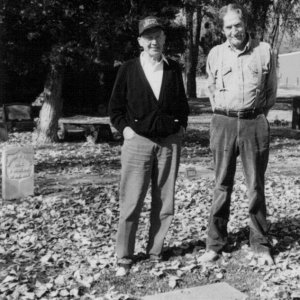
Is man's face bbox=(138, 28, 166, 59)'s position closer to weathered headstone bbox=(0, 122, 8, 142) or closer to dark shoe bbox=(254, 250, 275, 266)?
dark shoe bbox=(254, 250, 275, 266)

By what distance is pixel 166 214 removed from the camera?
4801 millimetres

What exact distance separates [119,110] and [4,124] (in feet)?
37.6

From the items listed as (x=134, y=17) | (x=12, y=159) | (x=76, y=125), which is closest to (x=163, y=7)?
(x=134, y=17)

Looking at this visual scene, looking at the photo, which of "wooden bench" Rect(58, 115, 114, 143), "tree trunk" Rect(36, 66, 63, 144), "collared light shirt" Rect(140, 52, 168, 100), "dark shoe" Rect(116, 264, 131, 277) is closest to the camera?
"collared light shirt" Rect(140, 52, 168, 100)

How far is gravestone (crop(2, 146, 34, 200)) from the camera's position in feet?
25.1

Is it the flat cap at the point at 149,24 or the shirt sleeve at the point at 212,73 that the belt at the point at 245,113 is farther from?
the flat cap at the point at 149,24

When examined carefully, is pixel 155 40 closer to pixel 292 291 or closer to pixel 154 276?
pixel 154 276

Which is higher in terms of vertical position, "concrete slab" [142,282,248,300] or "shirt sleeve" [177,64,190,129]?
"shirt sleeve" [177,64,190,129]

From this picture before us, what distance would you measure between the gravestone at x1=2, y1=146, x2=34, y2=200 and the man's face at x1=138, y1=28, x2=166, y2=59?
3661 millimetres

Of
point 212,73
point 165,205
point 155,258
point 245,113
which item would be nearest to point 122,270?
point 155,258

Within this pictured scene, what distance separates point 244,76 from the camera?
4.59 meters

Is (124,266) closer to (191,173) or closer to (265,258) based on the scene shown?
(265,258)

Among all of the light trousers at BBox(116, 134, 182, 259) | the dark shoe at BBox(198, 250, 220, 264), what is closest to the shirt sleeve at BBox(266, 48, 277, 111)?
the light trousers at BBox(116, 134, 182, 259)

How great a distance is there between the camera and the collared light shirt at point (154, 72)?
15.0 ft
